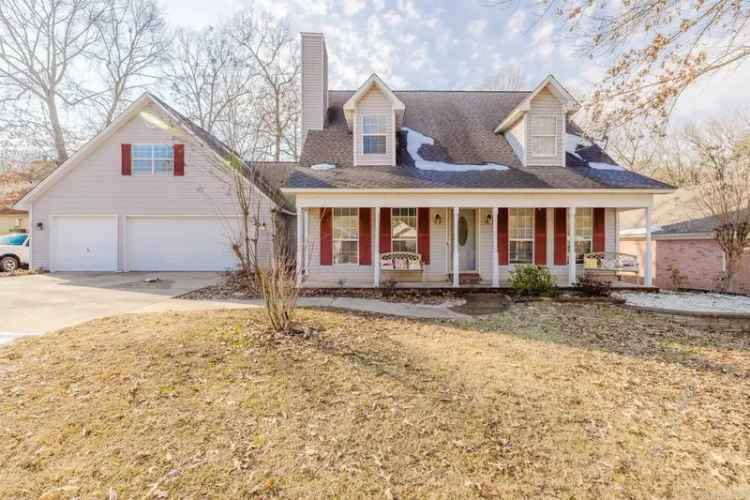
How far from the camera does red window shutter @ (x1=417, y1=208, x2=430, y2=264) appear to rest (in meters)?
10.8

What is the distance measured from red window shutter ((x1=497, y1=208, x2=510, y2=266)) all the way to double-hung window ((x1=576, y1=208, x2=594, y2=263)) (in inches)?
91.3

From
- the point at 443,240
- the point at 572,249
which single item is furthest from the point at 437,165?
the point at 572,249

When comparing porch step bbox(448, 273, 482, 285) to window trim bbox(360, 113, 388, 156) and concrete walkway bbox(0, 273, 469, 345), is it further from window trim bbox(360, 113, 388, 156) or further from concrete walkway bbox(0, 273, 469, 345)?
window trim bbox(360, 113, 388, 156)

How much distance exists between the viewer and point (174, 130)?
13125 millimetres

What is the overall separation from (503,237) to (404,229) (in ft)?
10.6

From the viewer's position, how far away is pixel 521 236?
36.1 feet

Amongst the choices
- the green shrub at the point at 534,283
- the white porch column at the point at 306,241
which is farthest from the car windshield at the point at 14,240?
the green shrub at the point at 534,283

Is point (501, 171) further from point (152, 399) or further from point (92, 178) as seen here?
point (92, 178)

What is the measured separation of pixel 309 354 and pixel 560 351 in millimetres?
3675

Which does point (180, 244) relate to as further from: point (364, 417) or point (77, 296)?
point (364, 417)

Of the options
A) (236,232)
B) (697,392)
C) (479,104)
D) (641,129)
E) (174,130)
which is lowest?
(697,392)

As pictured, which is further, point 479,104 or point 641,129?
point 479,104

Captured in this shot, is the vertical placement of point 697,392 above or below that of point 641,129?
below

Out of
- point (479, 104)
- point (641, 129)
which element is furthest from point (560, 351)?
point (479, 104)
